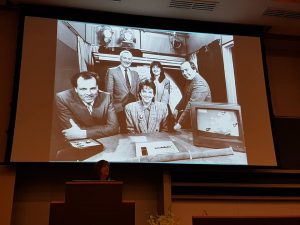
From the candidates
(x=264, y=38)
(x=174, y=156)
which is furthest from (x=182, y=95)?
(x=264, y=38)

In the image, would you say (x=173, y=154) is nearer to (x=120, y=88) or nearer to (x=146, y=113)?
(x=146, y=113)

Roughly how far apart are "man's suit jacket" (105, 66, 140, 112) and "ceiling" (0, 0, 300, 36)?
84 cm

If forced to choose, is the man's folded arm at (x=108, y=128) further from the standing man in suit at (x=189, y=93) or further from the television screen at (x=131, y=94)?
the standing man in suit at (x=189, y=93)

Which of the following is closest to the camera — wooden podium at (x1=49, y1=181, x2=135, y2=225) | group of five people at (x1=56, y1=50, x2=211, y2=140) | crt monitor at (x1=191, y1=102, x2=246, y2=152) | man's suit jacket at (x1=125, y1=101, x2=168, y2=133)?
wooden podium at (x1=49, y1=181, x2=135, y2=225)

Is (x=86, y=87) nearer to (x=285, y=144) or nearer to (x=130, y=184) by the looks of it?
(x=130, y=184)

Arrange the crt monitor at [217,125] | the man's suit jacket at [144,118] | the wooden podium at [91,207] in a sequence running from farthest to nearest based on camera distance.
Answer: the crt monitor at [217,125]
the man's suit jacket at [144,118]
the wooden podium at [91,207]

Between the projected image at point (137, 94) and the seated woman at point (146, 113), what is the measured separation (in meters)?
0.01

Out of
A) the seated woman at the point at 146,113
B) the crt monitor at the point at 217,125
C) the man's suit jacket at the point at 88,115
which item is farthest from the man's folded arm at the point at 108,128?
the crt monitor at the point at 217,125

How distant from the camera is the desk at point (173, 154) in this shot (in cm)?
392

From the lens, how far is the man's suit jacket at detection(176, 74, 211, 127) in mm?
4301

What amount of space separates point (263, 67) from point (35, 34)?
295 centimetres

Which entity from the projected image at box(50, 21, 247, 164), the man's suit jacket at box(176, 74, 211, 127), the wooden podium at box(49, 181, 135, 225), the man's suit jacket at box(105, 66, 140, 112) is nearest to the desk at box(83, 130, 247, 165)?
the projected image at box(50, 21, 247, 164)

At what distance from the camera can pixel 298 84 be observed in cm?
528

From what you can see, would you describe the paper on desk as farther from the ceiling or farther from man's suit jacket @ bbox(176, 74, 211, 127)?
the ceiling
